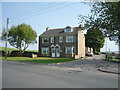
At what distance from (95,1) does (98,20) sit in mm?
3450

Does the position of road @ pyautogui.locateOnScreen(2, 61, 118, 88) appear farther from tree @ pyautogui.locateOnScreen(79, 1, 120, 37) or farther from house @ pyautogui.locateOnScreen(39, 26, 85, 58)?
house @ pyautogui.locateOnScreen(39, 26, 85, 58)

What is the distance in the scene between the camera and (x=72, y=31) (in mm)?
35531

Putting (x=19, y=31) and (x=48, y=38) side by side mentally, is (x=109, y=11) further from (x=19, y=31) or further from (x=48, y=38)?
(x=19, y=31)

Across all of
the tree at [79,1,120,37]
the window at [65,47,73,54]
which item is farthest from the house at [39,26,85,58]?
the tree at [79,1,120,37]

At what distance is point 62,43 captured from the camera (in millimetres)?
35125

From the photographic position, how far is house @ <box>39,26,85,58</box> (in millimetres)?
33531

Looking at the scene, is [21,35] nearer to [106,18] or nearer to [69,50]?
[69,50]

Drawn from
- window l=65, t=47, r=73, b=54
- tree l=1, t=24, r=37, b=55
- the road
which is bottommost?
the road

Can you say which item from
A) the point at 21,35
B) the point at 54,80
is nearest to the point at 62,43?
the point at 21,35

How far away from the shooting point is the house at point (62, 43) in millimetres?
33531

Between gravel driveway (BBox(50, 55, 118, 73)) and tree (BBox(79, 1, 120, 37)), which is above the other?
tree (BBox(79, 1, 120, 37))

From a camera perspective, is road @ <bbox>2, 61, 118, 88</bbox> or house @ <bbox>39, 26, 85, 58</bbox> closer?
road @ <bbox>2, 61, 118, 88</bbox>

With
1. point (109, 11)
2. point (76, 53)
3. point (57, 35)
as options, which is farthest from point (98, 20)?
point (57, 35)

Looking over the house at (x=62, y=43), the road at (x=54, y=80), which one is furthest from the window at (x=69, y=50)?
the road at (x=54, y=80)
